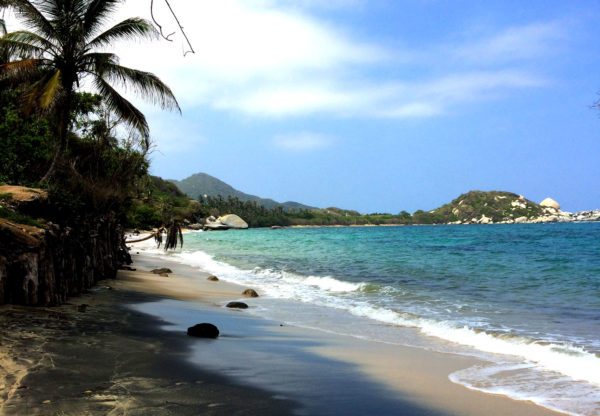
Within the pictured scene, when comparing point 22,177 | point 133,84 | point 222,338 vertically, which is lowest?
point 222,338

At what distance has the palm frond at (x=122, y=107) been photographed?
720 inches

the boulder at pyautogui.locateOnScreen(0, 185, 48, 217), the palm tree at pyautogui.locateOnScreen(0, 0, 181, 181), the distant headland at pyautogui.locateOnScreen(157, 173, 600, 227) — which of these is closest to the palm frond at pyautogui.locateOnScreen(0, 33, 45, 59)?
the palm tree at pyautogui.locateOnScreen(0, 0, 181, 181)

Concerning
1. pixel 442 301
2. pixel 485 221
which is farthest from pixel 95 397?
pixel 485 221

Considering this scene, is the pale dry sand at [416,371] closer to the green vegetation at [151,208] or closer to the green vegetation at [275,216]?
the green vegetation at [151,208]

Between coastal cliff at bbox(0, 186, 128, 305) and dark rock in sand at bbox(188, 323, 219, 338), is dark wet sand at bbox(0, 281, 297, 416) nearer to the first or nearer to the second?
dark rock in sand at bbox(188, 323, 219, 338)

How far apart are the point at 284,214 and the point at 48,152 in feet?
474

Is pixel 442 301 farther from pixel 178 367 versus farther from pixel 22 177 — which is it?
pixel 22 177

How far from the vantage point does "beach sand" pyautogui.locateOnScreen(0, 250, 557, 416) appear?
17.0 ft

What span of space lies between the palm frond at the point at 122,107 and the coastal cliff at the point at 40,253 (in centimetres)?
426

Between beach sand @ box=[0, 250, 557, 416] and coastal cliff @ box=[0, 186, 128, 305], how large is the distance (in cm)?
44

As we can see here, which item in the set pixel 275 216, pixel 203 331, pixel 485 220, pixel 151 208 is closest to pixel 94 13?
pixel 203 331

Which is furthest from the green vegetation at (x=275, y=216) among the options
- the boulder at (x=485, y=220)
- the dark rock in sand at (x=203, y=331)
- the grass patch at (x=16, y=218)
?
the dark rock in sand at (x=203, y=331)

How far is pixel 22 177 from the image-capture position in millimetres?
18672

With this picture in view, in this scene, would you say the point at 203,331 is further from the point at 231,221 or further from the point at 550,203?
the point at 550,203
